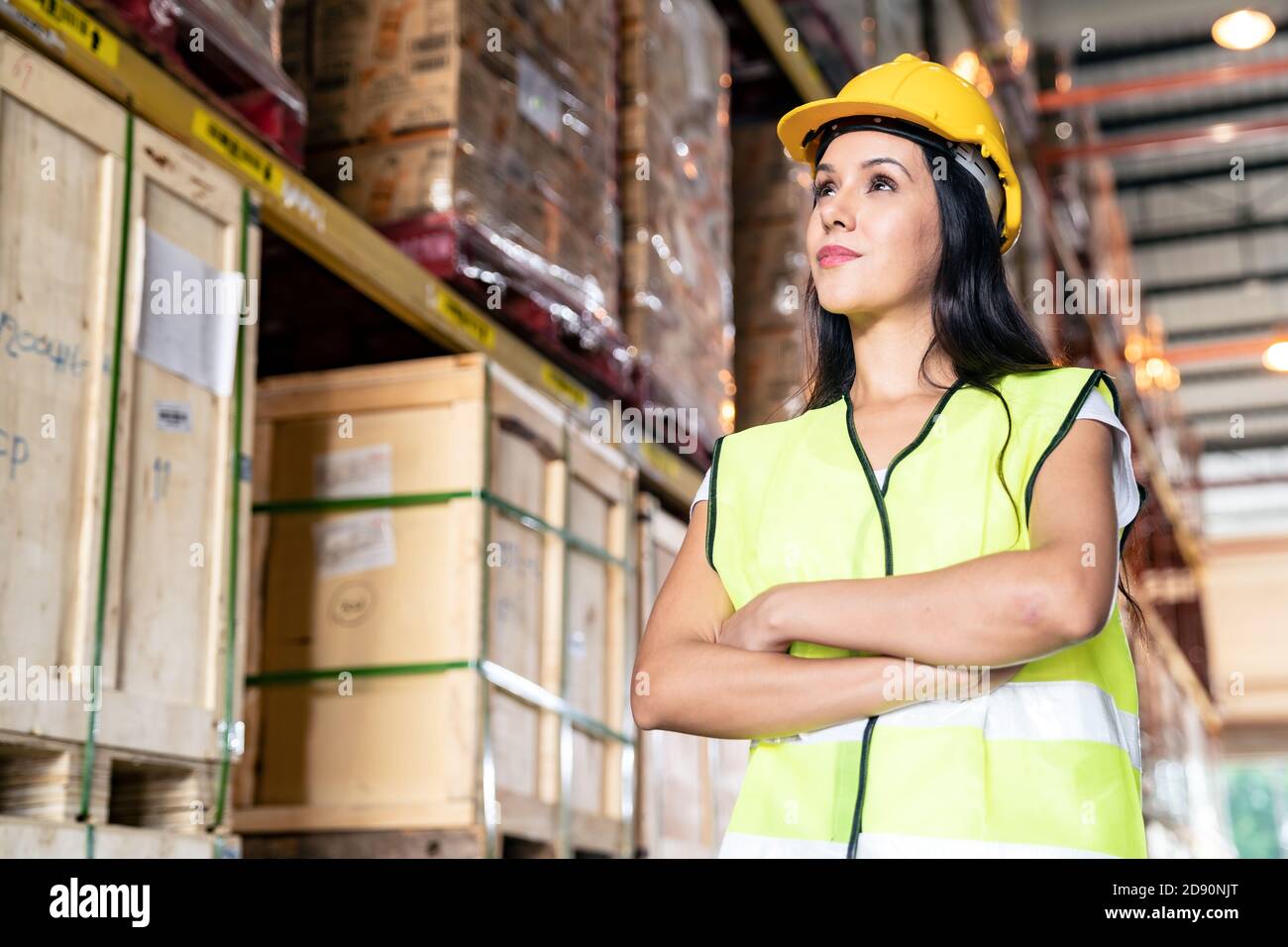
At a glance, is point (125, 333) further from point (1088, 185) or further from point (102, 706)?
point (1088, 185)

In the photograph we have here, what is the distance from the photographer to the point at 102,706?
3256mm

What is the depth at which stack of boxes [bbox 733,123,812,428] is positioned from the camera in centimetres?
784

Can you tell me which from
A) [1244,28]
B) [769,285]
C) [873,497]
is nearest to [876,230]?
[873,497]

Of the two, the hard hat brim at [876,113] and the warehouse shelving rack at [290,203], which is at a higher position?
the warehouse shelving rack at [290,203]

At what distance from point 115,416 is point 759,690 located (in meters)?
2.12

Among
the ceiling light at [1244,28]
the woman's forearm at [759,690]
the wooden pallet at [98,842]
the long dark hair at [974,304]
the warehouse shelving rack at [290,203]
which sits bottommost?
the wooden pallet at [98,842]

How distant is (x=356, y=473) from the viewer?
491 centimetres

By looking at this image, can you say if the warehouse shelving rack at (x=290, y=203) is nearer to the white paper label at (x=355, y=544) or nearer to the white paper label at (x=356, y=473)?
the white paper label at (x=356, y=473)

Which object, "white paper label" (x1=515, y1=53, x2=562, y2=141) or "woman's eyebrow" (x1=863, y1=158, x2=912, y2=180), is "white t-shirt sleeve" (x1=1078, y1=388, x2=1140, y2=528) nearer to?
"woman's eyebrow" (x1=863, y1=158, x2=912, y2=180)

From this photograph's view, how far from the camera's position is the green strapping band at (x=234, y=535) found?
3.67 meters

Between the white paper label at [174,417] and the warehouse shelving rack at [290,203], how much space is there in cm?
69

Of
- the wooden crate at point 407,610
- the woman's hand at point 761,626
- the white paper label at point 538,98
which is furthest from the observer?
the white paper label at point 538,98

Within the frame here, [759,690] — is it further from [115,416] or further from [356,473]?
[356,473]

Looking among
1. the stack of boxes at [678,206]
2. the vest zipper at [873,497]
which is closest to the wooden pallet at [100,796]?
the vest zipper at [873,497]
